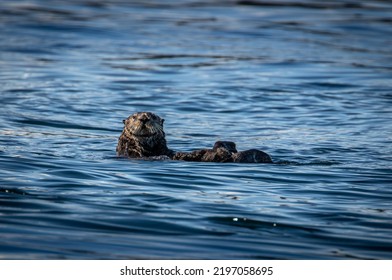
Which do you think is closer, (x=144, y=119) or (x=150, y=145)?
(x=144, y=119)

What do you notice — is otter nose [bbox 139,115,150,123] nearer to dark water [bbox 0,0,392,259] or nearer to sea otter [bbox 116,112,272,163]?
sea otter [bbox 116,112,272,163]

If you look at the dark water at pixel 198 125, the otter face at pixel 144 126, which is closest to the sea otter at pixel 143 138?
the otter face at pixel 144 126

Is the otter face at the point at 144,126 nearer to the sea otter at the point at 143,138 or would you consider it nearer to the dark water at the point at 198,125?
the sea otter at the point at 143,138

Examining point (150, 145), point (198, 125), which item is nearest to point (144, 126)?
point (150, 145)

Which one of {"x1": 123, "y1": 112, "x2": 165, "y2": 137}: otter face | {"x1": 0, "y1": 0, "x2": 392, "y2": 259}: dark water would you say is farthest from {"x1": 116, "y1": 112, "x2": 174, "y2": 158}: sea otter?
{"x1": 0, "y1": 0, "x2": 392, "y2": 259}: dark water

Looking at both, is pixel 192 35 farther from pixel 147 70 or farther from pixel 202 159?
pixel 202 159

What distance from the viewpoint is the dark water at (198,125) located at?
7.48m

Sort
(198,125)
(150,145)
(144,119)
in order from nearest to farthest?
(144,119) < (150,145) < (198,125)

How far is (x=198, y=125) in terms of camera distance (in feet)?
44.8

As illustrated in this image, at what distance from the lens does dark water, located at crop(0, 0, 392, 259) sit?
7.48m

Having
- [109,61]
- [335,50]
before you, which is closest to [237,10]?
[335,50]

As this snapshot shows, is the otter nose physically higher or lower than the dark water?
higher

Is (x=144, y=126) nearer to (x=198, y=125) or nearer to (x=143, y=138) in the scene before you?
(x=143, y=138)

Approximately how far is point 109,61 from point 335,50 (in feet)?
17.5
